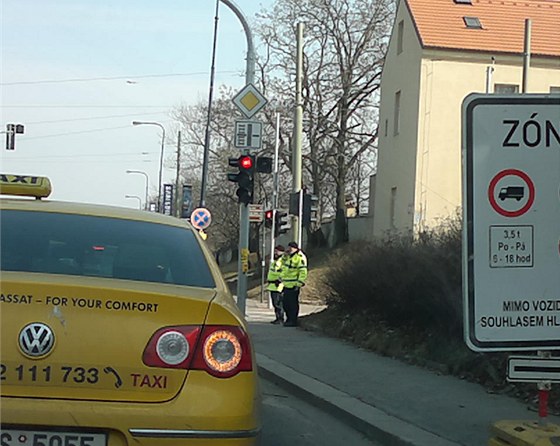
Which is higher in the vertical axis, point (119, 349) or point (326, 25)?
point (326, 25)

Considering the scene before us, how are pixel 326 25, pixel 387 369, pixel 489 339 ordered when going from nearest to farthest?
pixel 489 339 < pixel 387 369 < pixel 326 25

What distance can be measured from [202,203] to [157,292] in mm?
34866

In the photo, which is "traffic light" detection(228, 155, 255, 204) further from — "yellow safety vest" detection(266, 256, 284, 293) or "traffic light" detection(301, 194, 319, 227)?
"traffic light" detection(301, 194, 319, 227)

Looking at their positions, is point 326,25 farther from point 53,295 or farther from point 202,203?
point 53,295

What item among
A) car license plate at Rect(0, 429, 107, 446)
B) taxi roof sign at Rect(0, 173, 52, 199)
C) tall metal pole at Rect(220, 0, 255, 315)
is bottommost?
car license plate at Rect(0, 429, 107, 446)

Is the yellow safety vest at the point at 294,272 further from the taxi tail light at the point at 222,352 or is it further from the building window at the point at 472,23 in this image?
the building window at the point at 472,23

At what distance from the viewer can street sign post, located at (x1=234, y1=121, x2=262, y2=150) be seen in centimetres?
1906

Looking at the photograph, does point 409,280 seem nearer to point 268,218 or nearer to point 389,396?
point 389,396

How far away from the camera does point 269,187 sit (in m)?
51.6

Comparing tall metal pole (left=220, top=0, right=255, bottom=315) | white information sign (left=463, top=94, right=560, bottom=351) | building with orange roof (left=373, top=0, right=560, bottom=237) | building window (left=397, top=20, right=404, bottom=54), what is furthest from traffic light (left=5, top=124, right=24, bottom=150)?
white information sign (left=463, top=94, right=560, bottom=351)

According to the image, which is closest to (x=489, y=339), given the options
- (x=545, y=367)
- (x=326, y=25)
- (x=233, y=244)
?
(x=545, y=367)

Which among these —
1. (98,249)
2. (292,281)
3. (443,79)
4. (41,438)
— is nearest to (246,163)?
(292,281)

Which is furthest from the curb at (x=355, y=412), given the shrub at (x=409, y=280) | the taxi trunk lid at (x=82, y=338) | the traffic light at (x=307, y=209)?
the traffic light at (x=307, y=209)

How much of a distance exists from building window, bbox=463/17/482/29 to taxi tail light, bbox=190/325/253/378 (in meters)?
32.7
